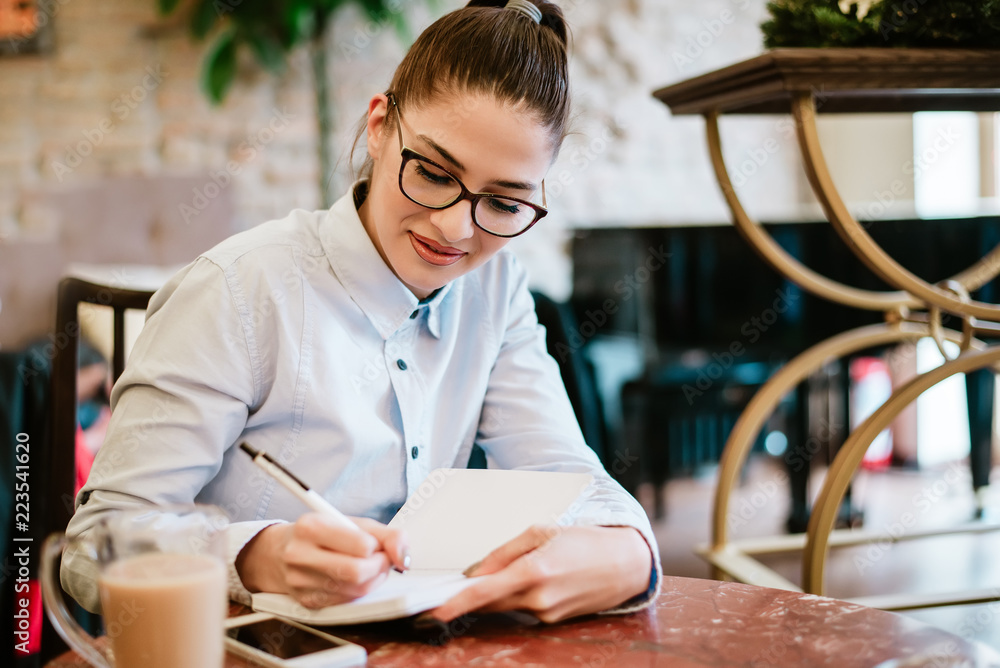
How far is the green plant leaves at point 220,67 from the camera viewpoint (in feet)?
10.2

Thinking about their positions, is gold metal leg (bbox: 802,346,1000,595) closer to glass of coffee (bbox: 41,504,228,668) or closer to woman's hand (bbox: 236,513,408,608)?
woman's hand (bbox: 236,513,408,608)

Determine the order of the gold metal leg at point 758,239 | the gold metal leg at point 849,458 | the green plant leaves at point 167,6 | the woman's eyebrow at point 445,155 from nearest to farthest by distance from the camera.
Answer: the woman's eyebrow at point 445,155 < the gold metal leg at point 849,458 < the gold metal leg at point 758,239 < the green plant leaves at point 167,6

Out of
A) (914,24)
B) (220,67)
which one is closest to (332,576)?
(914,24)

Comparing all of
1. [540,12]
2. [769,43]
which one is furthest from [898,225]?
[540,12]

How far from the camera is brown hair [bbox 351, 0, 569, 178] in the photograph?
3.03ft

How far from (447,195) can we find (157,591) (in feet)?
1.63

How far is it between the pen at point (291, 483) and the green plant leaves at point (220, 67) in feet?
9.14

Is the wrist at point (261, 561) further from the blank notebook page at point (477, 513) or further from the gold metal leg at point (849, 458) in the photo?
the gold metal leg at point (849, 458)

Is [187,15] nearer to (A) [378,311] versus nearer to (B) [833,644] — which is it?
(A) [378,311]

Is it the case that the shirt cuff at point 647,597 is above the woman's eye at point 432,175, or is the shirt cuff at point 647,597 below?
below

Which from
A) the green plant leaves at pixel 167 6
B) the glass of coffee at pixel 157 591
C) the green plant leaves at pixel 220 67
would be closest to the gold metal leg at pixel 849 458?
the glass of coffee at pixel 157 591

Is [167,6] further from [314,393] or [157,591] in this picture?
[157,591]

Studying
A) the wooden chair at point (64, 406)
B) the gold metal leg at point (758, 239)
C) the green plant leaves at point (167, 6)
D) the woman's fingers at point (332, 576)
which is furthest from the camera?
the green plant leaves at point (167, 6)

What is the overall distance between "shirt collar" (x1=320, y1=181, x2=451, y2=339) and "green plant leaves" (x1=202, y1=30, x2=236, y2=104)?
239 cm
